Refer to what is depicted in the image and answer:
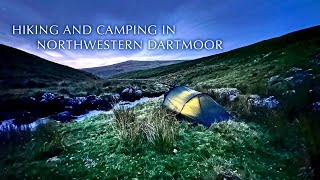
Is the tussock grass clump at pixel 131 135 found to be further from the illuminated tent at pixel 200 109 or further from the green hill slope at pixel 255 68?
the green hill slope at pixel 255 68

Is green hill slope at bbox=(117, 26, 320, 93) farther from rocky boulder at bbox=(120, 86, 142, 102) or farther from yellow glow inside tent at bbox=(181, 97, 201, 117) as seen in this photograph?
rocky boulder at bbox=(120, 86, 142, 102)

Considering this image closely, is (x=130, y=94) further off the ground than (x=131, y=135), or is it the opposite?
(x=130, y=94)

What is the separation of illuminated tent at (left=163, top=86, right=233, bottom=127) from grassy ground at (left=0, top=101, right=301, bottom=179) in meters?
1.03

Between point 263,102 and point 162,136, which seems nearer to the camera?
point 162,136

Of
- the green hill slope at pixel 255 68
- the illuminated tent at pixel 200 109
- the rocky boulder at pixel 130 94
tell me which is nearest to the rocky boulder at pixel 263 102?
the illuminated tent at pixel 200 109

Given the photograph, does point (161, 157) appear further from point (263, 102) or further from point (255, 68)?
point (255, 68)

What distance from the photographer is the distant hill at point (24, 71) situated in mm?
46031

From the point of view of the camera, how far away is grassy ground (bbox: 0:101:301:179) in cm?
821

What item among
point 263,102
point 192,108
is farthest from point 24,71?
point 263,102

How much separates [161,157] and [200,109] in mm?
5131

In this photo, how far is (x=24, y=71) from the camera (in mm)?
59594

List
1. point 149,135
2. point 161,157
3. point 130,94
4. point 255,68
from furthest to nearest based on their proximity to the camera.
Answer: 1. point 255,68
2. point 130,94
3. point 149,135
4. point 161,157

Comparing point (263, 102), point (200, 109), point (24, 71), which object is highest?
point (24, 71)

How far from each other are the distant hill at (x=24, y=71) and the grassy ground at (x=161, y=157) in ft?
117
